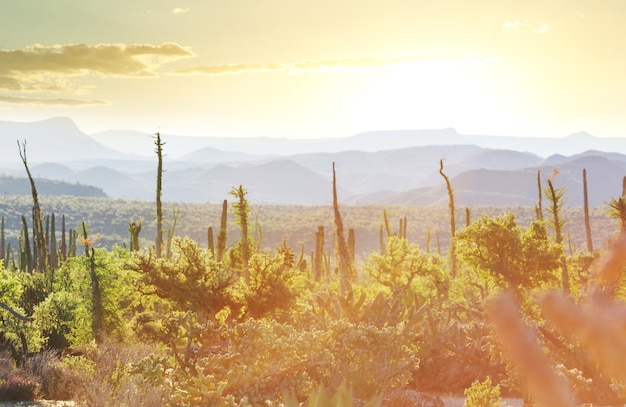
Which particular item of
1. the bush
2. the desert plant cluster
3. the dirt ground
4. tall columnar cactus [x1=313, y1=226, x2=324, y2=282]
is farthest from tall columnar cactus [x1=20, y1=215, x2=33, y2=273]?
the dirt ground

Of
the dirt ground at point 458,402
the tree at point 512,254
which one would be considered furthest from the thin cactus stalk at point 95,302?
the tree at point 512,254

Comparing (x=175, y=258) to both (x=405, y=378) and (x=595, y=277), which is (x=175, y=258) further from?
(x=595, y=277)

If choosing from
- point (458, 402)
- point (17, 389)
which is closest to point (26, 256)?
point (17, 389)

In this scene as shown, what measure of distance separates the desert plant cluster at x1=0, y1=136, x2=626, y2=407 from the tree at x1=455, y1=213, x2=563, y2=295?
0.16 ft

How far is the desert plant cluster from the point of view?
46.1ft

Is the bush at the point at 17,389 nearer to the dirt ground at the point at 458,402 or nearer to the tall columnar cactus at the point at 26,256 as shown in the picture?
the dirt ground at the point at 458,402

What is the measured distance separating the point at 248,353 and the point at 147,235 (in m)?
117

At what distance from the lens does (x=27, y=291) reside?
21078 mm

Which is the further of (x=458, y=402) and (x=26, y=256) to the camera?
(x=26, y=256)

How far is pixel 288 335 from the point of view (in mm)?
16203

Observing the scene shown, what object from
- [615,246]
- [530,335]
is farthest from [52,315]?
[615,246]

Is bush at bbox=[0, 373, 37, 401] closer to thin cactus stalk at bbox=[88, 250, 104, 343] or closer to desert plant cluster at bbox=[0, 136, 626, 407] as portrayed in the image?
desert plant cluster at bbox=[0, 136, 626, 407]

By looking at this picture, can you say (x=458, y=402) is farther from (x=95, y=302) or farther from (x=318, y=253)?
(x=318, y=253)

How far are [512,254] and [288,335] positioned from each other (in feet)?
35.5
